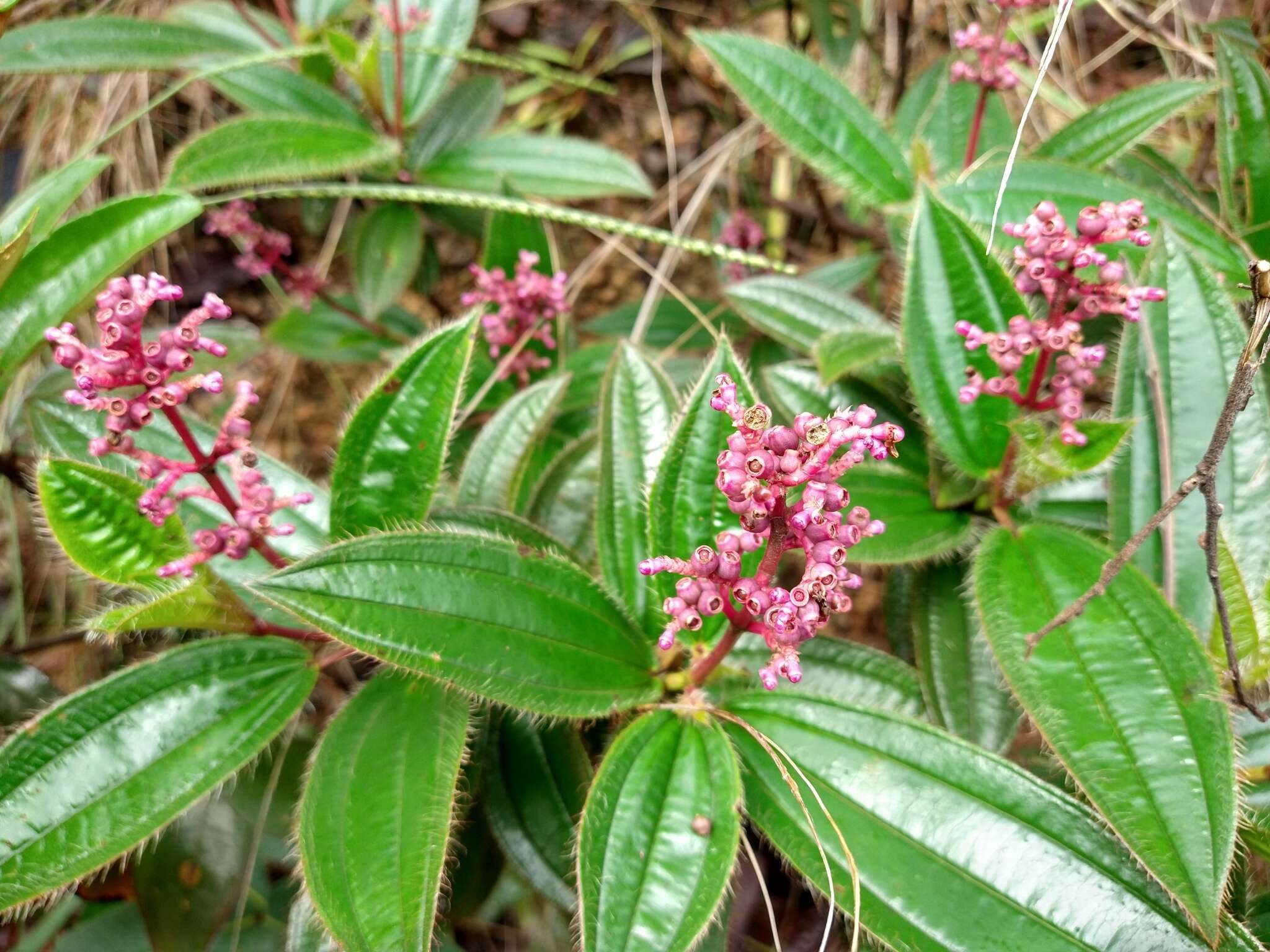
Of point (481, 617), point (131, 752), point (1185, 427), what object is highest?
point (1185, 427)

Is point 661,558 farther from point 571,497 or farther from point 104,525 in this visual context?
point 104,525

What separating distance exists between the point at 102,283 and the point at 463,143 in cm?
135

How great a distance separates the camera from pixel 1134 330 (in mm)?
1766

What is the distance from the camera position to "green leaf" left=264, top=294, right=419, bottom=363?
2848mm

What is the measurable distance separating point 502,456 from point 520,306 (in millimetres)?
608

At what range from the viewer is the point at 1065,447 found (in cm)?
163

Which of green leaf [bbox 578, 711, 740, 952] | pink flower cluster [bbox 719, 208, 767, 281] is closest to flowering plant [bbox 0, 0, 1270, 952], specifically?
green leaf [bbox 578, 711, 740, 952]

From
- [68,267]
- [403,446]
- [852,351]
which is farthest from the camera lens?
[852,351]

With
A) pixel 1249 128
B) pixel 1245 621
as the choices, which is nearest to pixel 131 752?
pixel 1245 621

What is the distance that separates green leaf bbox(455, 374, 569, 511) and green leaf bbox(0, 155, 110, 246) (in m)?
0.96

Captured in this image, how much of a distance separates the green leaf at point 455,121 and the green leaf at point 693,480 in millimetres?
1719

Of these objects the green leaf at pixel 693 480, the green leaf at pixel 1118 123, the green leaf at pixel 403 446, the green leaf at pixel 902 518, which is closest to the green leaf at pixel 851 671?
the green leaf at pixel 902 518

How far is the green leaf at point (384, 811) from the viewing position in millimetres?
1312

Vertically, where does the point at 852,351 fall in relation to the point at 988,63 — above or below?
below
